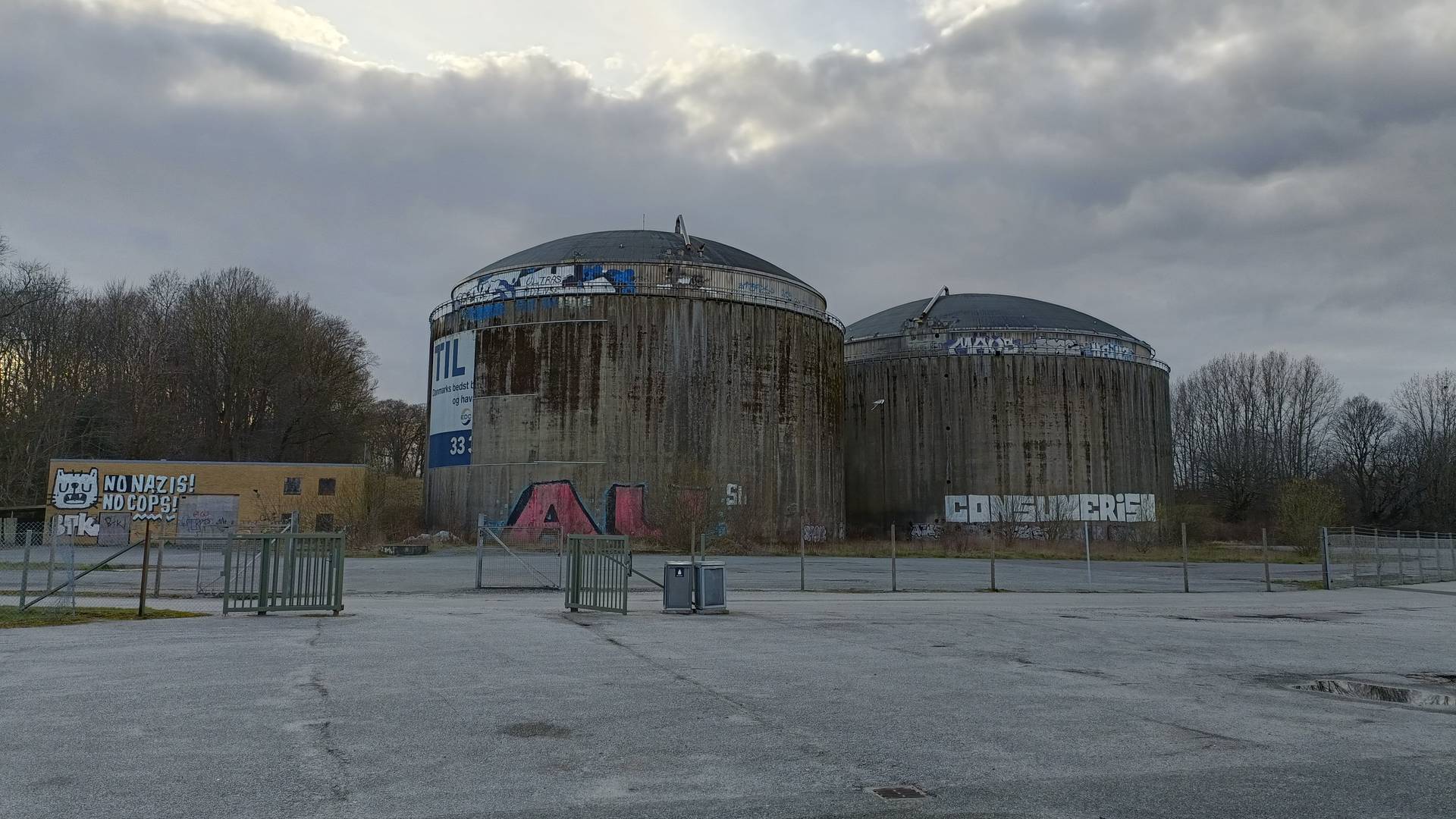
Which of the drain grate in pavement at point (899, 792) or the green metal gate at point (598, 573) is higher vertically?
the green metal gate at point (598, 573)

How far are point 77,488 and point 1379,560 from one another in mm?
55155

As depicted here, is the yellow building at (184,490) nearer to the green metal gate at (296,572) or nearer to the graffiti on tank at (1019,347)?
the graffiti on tank at (1019,347)

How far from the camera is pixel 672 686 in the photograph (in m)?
9.98

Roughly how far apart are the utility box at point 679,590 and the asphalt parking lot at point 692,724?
2.94 m

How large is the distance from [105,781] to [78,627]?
10.9m

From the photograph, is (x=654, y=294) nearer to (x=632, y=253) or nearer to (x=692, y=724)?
(x=632, y=253)

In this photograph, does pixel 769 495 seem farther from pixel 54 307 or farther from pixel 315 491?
pixel 54 307

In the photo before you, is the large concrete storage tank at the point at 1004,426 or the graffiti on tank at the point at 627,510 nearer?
the graffiti on tank at the point at 627,510

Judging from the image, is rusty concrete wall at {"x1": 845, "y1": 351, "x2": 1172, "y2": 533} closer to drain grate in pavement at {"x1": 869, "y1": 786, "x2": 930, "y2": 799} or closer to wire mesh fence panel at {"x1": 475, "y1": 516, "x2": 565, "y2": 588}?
wire mesh fence panel at {"x1": 475, "y1": 516, "x2": 565, "y2": 588}

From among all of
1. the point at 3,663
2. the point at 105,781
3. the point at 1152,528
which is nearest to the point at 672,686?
the point at 105,781

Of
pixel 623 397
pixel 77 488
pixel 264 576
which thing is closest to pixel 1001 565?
pixel 623 397

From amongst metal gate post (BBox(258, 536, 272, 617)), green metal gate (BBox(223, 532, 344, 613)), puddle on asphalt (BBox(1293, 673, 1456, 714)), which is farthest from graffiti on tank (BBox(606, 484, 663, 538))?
puddle on asphalt (BBox(1293, 673, 1456, 714))

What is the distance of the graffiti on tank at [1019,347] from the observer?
62.0 metres

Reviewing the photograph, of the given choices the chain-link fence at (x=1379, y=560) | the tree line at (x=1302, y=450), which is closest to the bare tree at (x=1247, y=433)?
the tree line at (x=1302, y=450)
